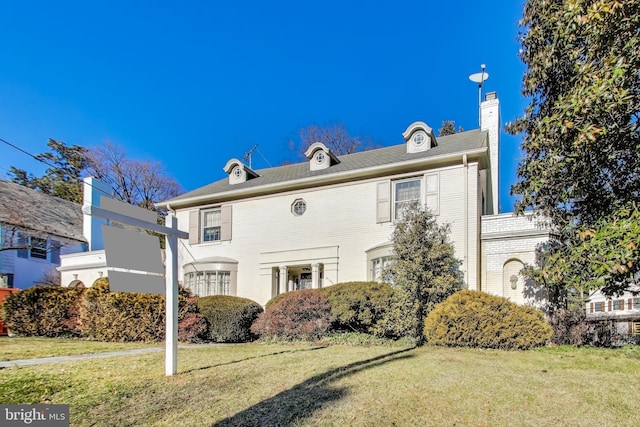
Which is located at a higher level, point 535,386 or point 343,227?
point 343,227

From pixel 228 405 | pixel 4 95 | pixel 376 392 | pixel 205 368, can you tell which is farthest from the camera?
pixel 4 95

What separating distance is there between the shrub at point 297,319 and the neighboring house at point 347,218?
2840 millimetres

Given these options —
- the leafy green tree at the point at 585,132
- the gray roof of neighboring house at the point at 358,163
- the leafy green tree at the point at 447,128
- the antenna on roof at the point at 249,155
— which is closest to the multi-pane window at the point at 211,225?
the gray roof of neighboring house at the point at 358,163

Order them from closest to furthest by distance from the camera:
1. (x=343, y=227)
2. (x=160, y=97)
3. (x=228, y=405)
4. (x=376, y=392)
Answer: (x=228, y=405)
(x=376, y=392)
(x=343, y=227)
(x=160, y=97)

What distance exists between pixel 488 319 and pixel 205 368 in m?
6.48

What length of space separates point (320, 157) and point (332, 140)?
14.1 m

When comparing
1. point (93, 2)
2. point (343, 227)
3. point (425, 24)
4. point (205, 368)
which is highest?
point (425, 24)

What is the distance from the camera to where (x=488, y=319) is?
30.3ft

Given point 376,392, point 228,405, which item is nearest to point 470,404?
point 376,392

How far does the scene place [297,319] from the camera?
11.3 meters

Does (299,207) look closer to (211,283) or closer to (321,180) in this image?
(321,180)

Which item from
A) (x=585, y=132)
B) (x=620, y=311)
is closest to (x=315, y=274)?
(x=585, y=132)

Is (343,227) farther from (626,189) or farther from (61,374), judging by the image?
(61,374)

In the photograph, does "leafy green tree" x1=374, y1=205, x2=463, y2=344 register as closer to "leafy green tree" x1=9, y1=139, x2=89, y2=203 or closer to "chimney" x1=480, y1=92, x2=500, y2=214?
"chimney" x1=480, y1=92, x2=500, y2=214
